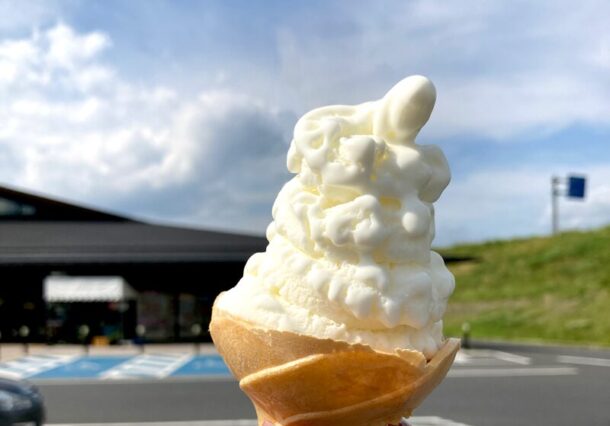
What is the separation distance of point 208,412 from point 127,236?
51.0 ft

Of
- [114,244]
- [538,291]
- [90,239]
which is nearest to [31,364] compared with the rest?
[114,244]

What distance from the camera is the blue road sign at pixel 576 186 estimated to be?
34.3 metres

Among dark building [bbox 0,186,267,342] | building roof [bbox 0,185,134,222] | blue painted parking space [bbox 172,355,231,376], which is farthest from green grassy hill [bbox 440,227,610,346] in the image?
building roof [bbox 0,185,134,222]

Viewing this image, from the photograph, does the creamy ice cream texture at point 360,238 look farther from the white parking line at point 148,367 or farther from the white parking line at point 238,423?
the white parking line at point 148,367

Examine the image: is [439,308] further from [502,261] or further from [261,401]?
[502,261]

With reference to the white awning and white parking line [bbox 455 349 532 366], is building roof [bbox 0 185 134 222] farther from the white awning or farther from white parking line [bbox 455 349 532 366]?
white parking line [bbox 455 349 532 366]

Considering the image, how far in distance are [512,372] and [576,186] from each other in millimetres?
21009

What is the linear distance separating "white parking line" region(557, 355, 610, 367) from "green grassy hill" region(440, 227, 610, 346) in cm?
492

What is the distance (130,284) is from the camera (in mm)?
24547

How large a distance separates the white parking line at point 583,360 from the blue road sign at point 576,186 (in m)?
16.3

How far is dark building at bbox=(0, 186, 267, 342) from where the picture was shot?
2233 centimetres

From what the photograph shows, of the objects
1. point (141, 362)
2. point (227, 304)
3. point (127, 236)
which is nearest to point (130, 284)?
point (127, 236)

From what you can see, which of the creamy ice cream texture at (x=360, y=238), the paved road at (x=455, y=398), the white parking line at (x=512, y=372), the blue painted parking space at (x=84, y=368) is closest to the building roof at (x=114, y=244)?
the blue painted parking space at (x=84, y=368)

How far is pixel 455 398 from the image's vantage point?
38.9 feet
